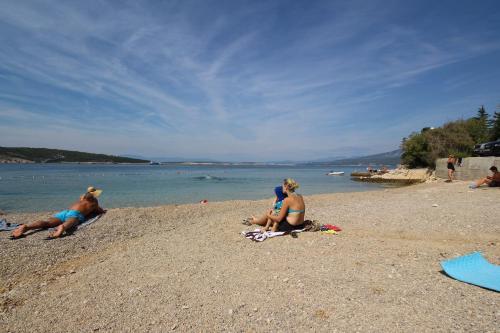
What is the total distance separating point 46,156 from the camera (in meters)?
131

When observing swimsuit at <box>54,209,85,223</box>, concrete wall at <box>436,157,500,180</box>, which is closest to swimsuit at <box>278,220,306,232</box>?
swimsuit at <box>54,209,85,223</box>

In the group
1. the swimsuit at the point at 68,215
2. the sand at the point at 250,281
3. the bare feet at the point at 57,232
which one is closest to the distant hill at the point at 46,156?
the swimsuit at the point at 68,215

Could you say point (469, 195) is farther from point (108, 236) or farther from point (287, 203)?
point (108, 236)

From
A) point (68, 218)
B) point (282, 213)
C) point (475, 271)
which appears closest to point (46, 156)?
point (68, 218)

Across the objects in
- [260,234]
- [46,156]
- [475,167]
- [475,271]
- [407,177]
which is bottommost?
[407,177]

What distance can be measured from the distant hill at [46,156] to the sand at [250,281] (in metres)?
142

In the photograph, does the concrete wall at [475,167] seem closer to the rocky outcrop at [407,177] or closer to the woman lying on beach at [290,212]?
the rocky outcrop at [407,177]

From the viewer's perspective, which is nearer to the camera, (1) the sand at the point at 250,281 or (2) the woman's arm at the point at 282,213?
(1) the sand at the point at 250,281

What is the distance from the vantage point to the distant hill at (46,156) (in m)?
120

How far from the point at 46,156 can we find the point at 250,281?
509 ft

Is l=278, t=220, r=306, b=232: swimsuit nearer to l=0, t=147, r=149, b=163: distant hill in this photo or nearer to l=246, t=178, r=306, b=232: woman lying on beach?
l=246, t=178, r=306, b=232: woman lying on beach

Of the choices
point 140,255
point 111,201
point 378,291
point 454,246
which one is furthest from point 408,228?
point 111,201

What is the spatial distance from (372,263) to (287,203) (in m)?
2.81

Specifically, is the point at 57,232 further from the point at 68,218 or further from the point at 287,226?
the point at 287,226
